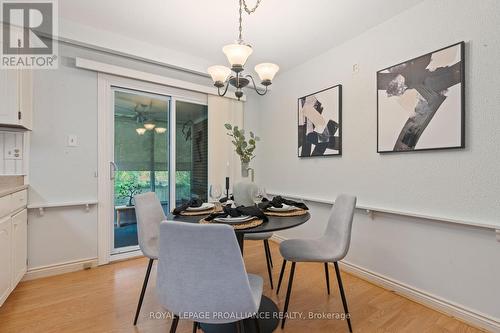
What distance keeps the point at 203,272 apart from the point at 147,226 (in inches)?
43.6

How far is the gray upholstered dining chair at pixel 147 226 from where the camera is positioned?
1.71 m

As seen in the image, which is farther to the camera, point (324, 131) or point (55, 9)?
point (324, 131)

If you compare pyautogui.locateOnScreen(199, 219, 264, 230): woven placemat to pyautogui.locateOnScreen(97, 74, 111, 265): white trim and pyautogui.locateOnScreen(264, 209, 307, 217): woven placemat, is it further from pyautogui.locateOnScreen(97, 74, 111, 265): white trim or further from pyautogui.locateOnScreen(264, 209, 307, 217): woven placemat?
pyautogui.locateOnScreen(97, 74, 111, 265): white trim

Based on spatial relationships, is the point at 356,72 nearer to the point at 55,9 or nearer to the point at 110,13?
the point at 110,13

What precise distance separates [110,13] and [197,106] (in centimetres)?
145

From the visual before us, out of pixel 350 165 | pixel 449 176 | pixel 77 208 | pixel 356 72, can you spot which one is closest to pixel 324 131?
pixel 350 165

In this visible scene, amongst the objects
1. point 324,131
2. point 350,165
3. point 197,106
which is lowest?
point 350,165

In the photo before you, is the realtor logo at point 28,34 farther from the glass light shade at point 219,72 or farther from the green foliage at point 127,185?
the glass light shade at point 219,72

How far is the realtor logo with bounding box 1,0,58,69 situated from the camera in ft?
6.56

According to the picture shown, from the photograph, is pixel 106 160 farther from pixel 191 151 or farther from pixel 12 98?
pixel 191 151

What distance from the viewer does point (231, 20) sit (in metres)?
2.27

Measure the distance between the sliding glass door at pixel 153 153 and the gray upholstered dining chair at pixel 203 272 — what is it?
2194 millimetres

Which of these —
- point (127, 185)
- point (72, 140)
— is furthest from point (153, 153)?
point (72, 140)

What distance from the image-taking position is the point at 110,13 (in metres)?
2.23
